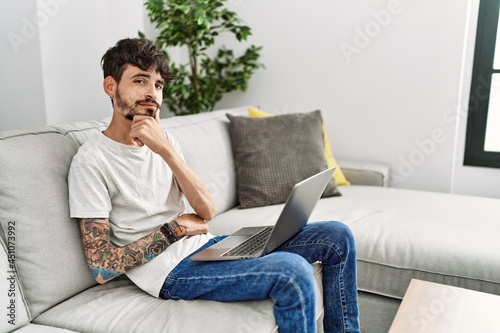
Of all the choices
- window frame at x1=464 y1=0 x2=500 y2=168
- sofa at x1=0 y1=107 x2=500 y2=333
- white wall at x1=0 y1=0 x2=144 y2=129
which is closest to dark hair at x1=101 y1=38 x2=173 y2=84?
sofa at x1=0 y1=107 x2=500 y2=333

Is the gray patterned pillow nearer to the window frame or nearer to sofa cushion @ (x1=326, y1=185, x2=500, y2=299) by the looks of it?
sofa cushion @ (x1=326, y1=185, x2=500, y2=299)

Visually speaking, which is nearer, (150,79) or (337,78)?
(150,79)

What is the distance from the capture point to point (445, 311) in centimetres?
131

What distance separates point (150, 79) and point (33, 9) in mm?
833

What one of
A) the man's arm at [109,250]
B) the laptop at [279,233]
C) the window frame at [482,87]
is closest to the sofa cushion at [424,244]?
the laptop at [279,233]

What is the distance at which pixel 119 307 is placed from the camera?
1.28m

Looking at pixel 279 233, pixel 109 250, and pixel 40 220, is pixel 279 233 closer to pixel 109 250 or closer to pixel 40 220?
pixel 109 250

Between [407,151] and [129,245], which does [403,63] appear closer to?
[407,151]

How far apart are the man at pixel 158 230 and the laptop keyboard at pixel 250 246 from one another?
0.20ft

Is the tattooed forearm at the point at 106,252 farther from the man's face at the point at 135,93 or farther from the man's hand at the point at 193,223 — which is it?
the man's face at the point at 135,93

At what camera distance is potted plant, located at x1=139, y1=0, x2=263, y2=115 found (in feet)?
8.38

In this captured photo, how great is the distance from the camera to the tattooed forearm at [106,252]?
128 centimetres

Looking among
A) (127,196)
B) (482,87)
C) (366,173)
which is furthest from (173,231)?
(482,87)

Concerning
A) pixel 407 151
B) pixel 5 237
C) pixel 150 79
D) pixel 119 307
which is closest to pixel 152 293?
pixel 119 307
